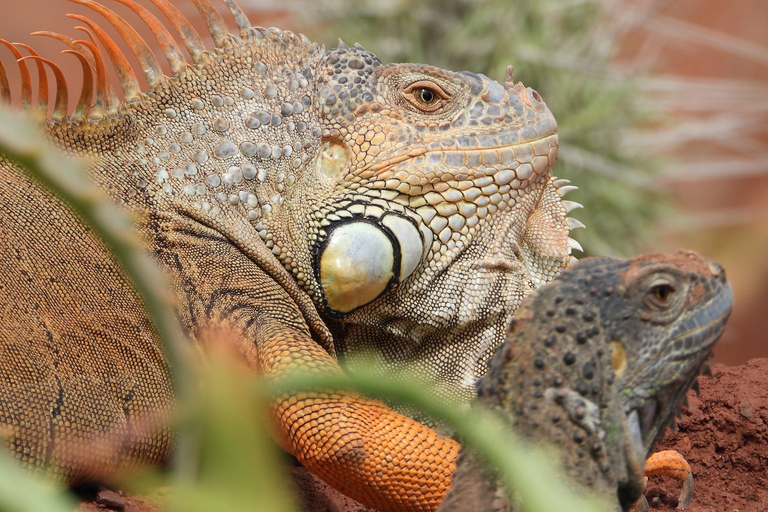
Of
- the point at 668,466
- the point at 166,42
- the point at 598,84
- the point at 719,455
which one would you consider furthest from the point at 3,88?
the point at 598,84

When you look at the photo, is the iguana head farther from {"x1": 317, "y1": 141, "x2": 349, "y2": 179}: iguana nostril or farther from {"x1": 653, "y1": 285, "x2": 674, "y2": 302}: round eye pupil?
{"x1": 653, "y1": 285, "x2": 674, "y2": 302}: round eye pupil

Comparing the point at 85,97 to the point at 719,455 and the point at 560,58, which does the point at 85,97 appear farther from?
the point at 560,58

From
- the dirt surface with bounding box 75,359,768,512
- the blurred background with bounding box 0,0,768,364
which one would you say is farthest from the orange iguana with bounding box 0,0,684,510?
the blurred background with bounding box 0,0,768,364

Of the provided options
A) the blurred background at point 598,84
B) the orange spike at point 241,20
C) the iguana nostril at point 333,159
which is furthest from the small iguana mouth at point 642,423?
the blurred background at point 598,84

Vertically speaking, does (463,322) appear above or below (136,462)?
above

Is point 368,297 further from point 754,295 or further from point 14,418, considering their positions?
point 754,295

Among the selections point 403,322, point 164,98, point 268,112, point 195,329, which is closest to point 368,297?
Answer: point 403,322
